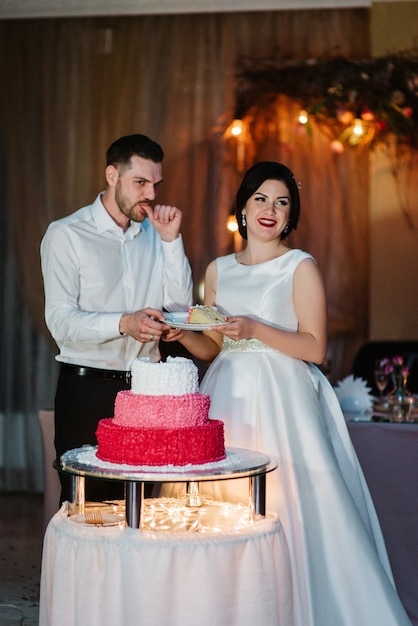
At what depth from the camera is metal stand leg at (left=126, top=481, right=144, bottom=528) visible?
2.45 metres

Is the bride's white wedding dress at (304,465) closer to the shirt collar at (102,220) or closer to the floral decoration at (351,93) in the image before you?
the shirt collar at (102,220)

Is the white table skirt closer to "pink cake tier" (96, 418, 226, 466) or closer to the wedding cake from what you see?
"pink cake tier" (96, 418, 226, 466)

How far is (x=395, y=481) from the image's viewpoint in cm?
404

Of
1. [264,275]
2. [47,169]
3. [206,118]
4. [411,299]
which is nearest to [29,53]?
[47,169]

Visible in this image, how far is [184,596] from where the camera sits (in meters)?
2.40

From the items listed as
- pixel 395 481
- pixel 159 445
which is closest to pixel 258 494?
pixel 159 445

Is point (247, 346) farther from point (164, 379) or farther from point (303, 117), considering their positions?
point (303, 117)

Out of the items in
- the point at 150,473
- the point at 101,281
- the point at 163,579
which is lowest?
the point at 163,579

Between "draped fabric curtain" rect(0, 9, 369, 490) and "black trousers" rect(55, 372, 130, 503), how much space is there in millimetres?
3226

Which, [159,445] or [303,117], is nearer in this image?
[159,445]

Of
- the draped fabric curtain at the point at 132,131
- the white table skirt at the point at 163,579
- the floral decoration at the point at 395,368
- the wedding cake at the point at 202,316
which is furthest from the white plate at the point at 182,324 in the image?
the draped fabric curtain at the point at 132,131

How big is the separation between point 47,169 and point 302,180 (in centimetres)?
177


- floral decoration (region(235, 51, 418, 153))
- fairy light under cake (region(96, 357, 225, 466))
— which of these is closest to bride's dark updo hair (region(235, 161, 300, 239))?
fairy light under cake (region(96, 357, 225, 466))

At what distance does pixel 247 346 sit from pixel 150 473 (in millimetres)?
1030
